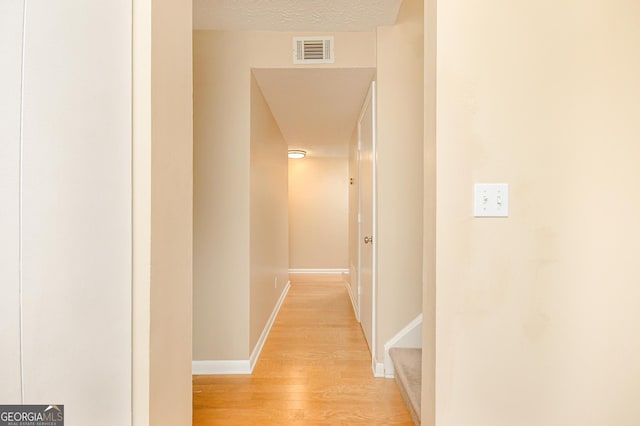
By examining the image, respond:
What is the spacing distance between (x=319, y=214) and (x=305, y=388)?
14.3ft

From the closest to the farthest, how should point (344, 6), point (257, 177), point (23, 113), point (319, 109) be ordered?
point (23, 113) < point (344, 6) < point (257, 177) < point (319, 109)

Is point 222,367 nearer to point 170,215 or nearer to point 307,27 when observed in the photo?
point 170,215

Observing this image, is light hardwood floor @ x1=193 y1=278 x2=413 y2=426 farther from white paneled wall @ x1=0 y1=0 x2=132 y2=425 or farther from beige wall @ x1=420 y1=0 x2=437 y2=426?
white paneled wall @ x1=0 y1=0 x2=132 y2=425

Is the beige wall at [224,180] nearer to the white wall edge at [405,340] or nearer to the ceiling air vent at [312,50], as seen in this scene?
the ceiling air vent at [312,50]

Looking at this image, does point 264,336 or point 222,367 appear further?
point 264,336

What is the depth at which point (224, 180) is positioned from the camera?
238cm

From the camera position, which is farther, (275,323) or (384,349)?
(275,323)
